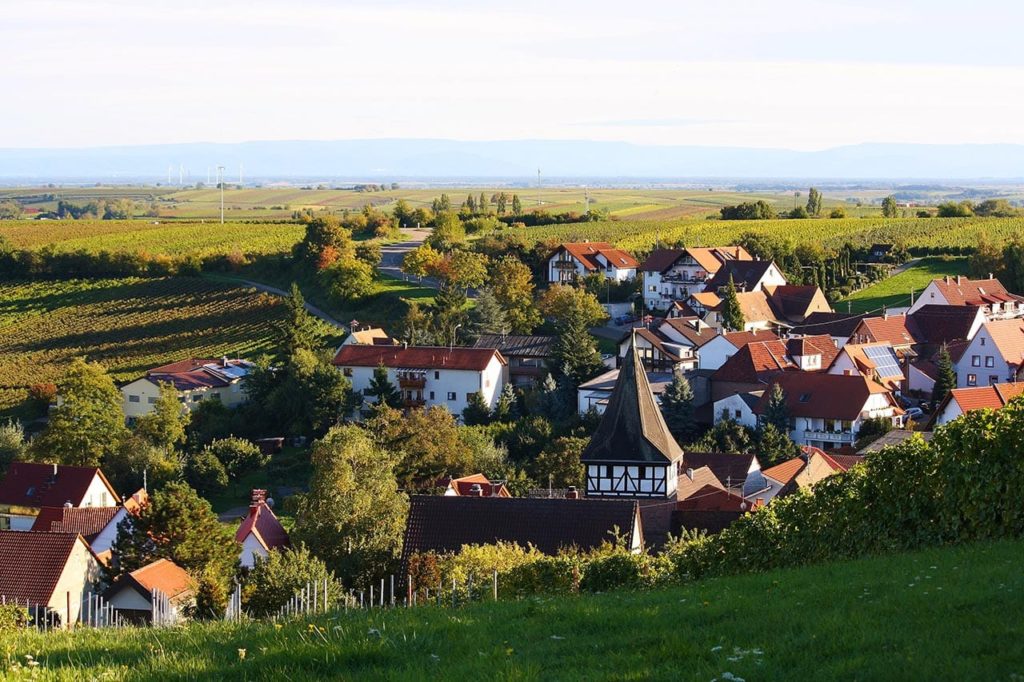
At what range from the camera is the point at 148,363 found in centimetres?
7438

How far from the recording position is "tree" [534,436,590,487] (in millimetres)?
46062

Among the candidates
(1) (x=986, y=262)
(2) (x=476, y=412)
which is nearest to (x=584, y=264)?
(1) (x=986, y=262)

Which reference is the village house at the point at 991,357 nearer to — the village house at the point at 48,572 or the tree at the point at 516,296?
the tree at the point at 516,296

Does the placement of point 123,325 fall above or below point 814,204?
below

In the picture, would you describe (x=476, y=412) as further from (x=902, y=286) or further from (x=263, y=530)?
Result: (x=902, y=286)

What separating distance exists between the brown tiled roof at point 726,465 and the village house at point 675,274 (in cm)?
3417

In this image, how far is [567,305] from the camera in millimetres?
70438

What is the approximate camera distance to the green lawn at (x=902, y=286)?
76.6 m

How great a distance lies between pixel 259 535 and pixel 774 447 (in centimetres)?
2078

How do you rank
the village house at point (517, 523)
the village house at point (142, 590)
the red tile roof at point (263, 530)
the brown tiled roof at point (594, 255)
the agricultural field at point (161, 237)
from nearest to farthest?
the village house at point (142, 590) < the village house at point (517, 523) < the red tile roof at point (263, 530) < the brown tiled roof at point (594, 255) < the agricultural field at point (161, 237)

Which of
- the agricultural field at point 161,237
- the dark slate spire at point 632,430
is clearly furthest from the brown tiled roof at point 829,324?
the agricultural field at point 161,237

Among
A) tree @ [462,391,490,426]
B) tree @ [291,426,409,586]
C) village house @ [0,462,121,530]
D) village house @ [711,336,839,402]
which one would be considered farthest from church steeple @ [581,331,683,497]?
tree @ [462,391,490,426]

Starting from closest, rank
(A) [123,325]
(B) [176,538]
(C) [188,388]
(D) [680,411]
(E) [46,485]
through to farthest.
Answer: (B) [176,538]
(E) [46,485]
(D) [680,411]
(C) [188,388]
(A) [123,325]

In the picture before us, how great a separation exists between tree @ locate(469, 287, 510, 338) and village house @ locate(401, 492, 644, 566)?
1481 inches
